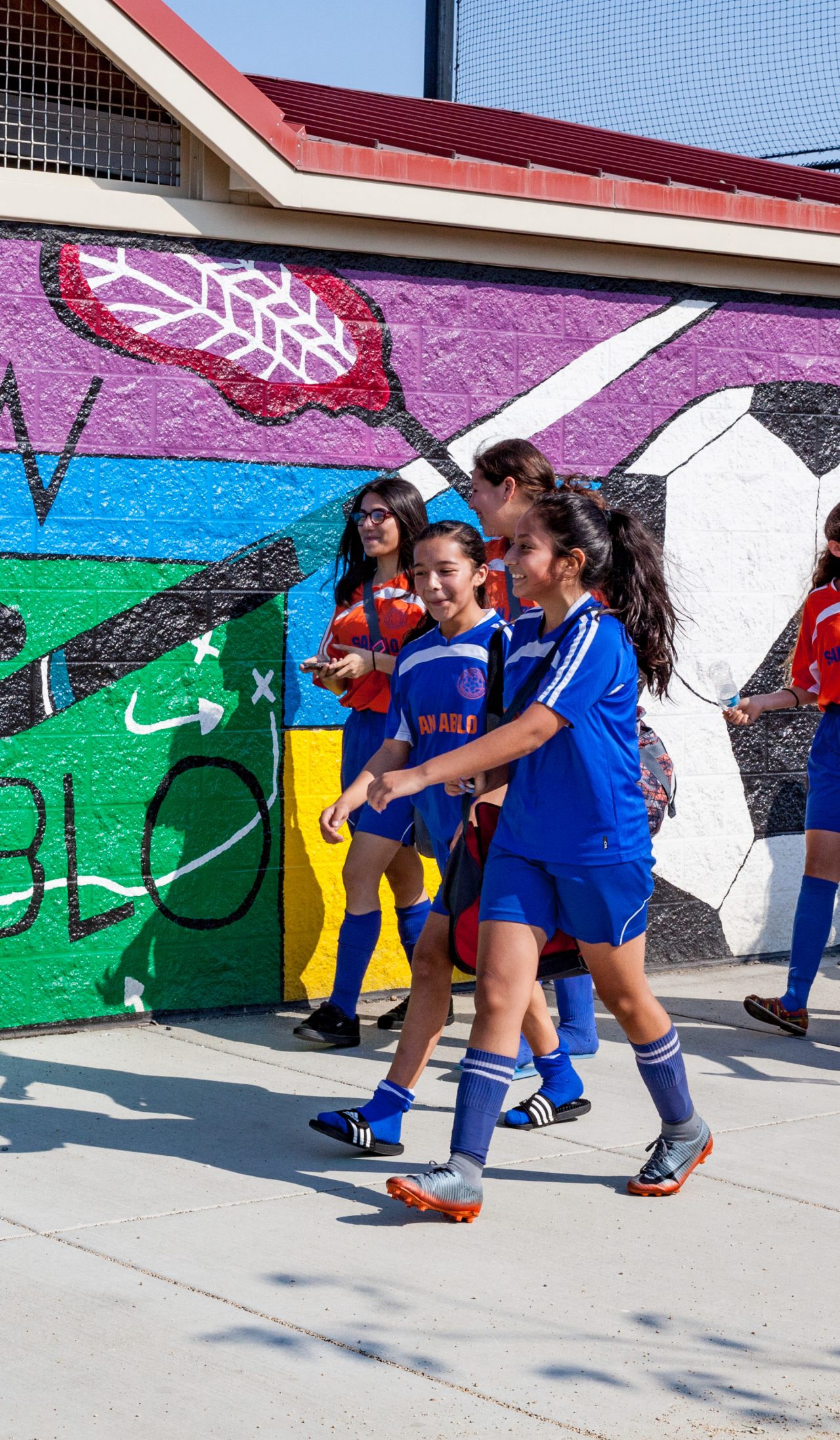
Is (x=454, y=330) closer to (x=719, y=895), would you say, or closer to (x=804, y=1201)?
(x=719, y=895)

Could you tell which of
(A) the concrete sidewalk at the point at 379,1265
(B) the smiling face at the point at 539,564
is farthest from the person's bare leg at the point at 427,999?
(B) the smiling face at the point at 539,564

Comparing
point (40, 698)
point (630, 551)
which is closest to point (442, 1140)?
point (630, 551)

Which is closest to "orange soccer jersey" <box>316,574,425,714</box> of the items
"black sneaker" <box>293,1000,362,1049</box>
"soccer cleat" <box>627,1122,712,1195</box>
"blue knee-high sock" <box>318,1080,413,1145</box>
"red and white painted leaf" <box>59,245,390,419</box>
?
"red and white painted leaf" <box>59,245,390,419</box>

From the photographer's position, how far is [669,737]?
7.44m

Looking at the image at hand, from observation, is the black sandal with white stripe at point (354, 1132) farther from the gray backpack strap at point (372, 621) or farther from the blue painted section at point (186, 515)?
the blue painted section at point (186, 515)

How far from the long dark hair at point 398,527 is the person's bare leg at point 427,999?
1.83 m

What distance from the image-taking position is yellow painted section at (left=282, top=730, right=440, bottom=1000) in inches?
255

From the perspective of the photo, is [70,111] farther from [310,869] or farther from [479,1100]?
[479,1100]

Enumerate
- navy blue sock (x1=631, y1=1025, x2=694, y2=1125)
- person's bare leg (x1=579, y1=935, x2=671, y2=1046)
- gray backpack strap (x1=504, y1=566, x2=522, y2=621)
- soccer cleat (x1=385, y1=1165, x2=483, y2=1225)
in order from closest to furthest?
soccer cleat (x1=385, y1=1165, x2=483, y2=1225) < person's bare leg (x1=579, y1=935, x2=671, y2=1046) < navy blue sock (x1=631, y1=1025, x2=694, y2=1125) < gray backpack strap (x1=504, y1=566, x2=522, y2=621)

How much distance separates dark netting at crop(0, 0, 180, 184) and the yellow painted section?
2229 mm

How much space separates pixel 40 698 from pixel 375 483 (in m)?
1.42

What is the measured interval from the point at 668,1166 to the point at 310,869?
239 cm

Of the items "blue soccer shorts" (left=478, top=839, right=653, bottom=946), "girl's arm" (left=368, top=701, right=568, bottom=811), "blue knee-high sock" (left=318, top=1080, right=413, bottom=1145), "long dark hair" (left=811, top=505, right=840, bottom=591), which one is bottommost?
"blue knee-high sock" (left=318, top=1080, right=413, bottom=1145)

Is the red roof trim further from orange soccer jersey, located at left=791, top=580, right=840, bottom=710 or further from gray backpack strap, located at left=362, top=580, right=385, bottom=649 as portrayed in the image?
orange soccer jersey, located at left=791, top=580, right=840, bottom=710
